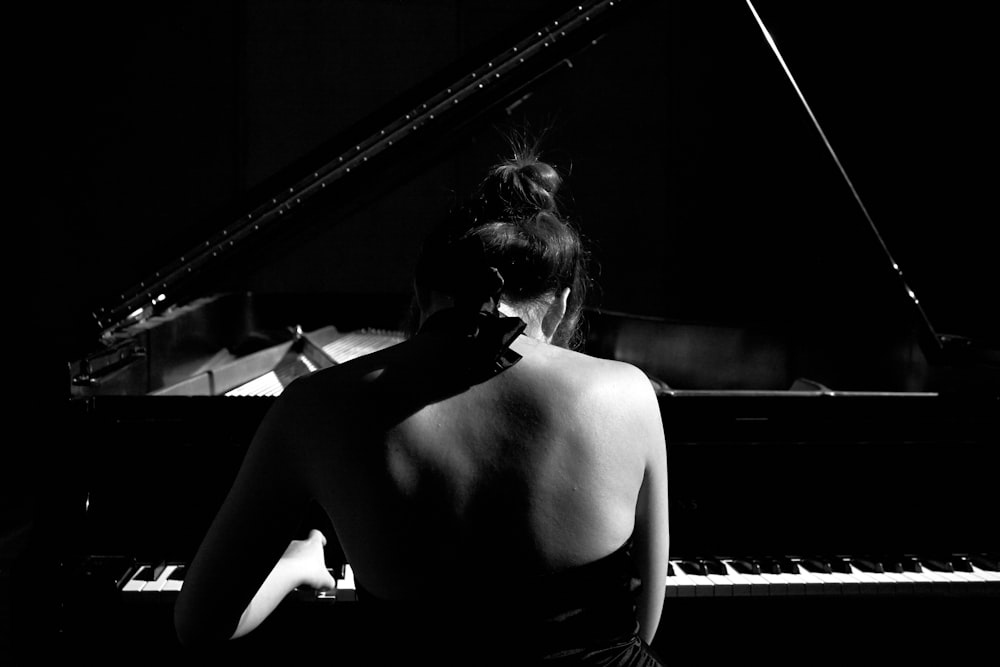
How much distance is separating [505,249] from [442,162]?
3843 mm

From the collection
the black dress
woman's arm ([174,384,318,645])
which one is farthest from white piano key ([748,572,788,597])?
woman's arm ([174,384,318,645])

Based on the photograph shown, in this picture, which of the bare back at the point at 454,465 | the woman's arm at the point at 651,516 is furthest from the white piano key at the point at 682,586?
the bare back at the point at 454,465

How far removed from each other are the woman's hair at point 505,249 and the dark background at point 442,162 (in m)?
3.57

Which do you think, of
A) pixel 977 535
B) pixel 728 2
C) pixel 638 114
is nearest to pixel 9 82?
pixel 638 114

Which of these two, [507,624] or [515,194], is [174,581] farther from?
[515,194]

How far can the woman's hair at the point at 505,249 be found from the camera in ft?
3.89

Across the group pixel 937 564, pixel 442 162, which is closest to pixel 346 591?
pixel 937 564

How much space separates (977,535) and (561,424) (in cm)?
141

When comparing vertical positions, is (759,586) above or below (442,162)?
below

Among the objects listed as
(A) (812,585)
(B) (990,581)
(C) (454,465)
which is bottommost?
(B) (990,581)

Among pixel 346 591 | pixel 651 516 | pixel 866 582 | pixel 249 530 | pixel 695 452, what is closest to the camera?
pixel 249 530

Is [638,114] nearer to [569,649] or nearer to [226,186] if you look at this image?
[226,186]

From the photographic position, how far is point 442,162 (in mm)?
4938

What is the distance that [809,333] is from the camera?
116 inches
